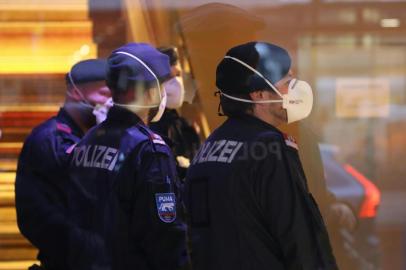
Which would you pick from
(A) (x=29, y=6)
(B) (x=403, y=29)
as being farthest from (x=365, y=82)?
(A) (x=29, y=6)

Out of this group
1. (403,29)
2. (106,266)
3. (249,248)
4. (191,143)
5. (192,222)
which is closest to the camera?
(249,248)

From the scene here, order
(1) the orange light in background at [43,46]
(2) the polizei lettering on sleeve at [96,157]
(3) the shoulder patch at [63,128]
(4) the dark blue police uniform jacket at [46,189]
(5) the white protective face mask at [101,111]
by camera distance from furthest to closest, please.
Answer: (1) the orange light in background at [43,46] < (5) the white protective face mask at [101,111] < (3) the shoulder patch at [63,128] < (4) the dark blue police uniform jacket at [46,189] < (2) the polizei lettering on sleeve at [96,157]

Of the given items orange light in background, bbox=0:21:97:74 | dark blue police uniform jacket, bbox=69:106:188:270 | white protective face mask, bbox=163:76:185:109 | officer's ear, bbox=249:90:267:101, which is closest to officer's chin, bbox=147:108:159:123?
dark blue police uniform jacket, bbox=69:106:188:270

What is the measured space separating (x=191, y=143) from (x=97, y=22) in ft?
2.71

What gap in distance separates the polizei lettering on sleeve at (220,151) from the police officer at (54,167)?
29.6 inches

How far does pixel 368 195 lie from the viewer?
11.8ft

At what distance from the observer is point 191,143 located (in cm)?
378

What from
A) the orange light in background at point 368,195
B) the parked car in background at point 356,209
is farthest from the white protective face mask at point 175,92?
the orange light in background at point 368,195

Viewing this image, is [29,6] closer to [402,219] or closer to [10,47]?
[10,47]

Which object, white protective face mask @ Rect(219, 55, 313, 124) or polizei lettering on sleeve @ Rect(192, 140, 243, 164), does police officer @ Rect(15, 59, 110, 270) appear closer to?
polizei lettering on sleeve @ Rect(192, 140, 243, 164)

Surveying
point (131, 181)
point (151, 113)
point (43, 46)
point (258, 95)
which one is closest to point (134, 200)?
point (131, 181)

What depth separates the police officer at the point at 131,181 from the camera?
2662mm

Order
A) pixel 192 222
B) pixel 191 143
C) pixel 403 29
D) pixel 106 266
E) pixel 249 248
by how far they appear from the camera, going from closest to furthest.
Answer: pixel 249 248, pixel 192 222, pixel 106 266, pixel 403 29, pixel 191 143

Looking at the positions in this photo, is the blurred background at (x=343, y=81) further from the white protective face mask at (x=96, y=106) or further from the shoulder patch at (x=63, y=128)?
the shoulder patch at (x=63, y=128)
